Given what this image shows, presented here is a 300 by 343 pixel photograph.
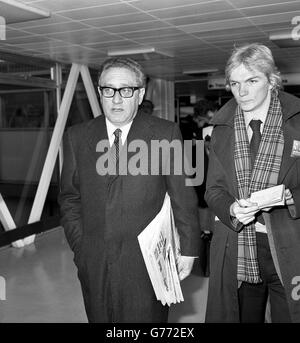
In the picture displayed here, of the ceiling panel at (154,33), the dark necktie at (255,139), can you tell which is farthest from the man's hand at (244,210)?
the ceiling panel at (154,33)

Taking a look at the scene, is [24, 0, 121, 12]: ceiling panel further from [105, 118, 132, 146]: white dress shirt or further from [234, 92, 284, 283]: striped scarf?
[234, 92, 284, 283]: striped scarf

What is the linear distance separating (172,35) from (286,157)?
14.2 ft

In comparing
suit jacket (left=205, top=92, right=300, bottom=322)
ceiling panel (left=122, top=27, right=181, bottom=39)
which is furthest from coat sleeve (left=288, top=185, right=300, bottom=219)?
ceiling panel (left=122, top=27, right=181, bottom=39)

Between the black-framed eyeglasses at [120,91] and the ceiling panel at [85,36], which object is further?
the ceiling panel at [85,36]

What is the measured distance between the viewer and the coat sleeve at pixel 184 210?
1.95 meters

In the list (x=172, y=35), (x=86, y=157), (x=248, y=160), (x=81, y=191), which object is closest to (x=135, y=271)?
(x=81, y=191)

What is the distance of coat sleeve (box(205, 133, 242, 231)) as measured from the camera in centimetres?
186

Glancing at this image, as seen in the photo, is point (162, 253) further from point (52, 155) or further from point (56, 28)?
point (52, 155)

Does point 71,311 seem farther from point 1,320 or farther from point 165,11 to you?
point 165,11

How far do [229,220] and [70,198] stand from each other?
76 cm

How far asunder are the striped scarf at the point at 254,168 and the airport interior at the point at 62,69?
0.45 meters

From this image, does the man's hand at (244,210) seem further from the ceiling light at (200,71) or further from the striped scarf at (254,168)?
the ceiling light at (200,71)

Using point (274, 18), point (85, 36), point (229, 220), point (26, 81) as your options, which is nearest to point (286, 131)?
point (229, 220)

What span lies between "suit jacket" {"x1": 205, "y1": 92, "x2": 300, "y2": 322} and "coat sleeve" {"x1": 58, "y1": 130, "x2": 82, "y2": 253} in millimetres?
621
